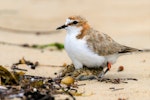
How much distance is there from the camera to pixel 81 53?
768 cm

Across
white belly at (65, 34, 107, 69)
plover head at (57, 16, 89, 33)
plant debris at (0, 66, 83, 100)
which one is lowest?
plant debris at (0, 66, 83, 100)

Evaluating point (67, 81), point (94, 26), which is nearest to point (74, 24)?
point (67, 81)

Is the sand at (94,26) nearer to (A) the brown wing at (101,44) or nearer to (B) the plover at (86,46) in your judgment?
(B) the plover at (86,46)

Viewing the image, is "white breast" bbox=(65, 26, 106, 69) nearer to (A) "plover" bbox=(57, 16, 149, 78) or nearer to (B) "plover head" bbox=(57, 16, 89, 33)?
(A) "plover" bbox=(57, 16, 149, 78)

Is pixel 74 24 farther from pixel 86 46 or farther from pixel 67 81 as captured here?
pixel 67 81

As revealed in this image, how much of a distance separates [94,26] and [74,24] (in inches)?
229

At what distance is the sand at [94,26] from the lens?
291 inches

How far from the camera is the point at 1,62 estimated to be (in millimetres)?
8898

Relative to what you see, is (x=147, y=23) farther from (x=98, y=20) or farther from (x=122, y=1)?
(x=122, y=1)

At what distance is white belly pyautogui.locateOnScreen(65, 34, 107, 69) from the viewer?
7688mm

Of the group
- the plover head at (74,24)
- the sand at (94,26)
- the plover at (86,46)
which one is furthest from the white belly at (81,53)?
the sand at (94,26)

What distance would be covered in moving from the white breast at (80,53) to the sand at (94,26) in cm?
27

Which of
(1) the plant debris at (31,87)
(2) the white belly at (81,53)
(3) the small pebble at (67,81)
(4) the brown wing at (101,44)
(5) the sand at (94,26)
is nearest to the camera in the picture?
(1) the plant debris at (31,87)

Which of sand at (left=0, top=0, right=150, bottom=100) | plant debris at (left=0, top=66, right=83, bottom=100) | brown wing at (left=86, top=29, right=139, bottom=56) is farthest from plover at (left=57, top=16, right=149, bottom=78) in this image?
plant debris at (left=0, top=66, right=83, bottom=100)
